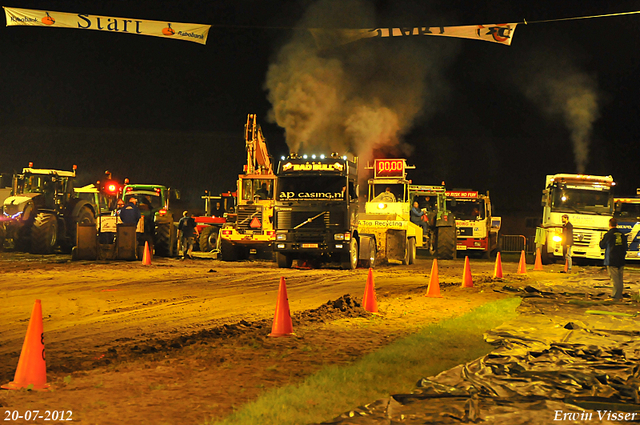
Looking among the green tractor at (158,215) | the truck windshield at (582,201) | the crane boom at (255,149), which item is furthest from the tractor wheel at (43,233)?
the truck windshield at (582,201)

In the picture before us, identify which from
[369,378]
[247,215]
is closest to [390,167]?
[247,215]

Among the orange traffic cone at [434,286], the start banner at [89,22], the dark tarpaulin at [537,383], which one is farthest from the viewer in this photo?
the start banner at [89,22]

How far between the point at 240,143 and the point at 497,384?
5271 cm

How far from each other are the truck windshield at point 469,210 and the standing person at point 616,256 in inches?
640

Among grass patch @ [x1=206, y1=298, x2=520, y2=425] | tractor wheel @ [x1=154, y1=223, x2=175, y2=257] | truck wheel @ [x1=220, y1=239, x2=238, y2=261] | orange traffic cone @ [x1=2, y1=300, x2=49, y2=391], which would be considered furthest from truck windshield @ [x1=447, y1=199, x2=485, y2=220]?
orange traffic cone @ [x1=2, y1=300, x2=49, y2=391]

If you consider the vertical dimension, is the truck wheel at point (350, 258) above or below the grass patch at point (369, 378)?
above

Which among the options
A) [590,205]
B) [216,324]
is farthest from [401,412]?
[590,205]

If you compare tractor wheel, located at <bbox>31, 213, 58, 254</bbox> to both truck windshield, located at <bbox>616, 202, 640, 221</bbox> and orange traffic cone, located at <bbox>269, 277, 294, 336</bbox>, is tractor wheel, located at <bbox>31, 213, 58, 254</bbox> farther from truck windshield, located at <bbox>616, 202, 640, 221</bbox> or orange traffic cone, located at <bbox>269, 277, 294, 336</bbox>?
truck windshield, located at <bbox>616, 202, 640, 221</bbox>

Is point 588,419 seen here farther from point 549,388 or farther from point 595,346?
point 595,346

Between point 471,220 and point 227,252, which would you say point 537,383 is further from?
point 471,220

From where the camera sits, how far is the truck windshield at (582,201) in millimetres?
25141

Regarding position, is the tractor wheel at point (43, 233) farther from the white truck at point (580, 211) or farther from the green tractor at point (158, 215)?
the white truck at point (580, 211)

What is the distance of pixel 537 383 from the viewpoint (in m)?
6.29

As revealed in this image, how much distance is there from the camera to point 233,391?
6090 mm
